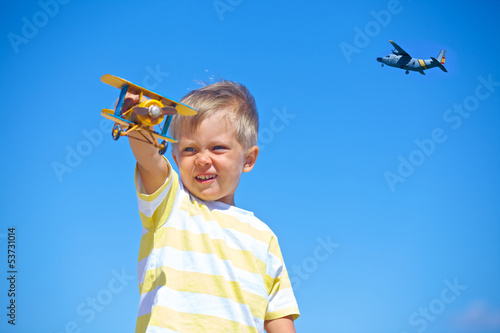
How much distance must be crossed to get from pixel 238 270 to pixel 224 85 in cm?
140

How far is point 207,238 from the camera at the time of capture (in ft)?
9.73

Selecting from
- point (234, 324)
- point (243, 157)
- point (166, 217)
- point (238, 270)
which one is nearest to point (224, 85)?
point (243, 157)

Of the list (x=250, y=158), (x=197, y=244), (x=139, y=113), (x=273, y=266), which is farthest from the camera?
(x=250, y=158)

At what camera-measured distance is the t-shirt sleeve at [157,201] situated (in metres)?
2.84

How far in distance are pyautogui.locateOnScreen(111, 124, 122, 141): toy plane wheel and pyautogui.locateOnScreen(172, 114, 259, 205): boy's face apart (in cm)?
91

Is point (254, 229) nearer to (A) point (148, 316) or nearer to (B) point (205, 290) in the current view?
(B) point (205, 290)

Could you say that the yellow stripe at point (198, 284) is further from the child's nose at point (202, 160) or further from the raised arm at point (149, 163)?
the child's nose at point (202, 160)

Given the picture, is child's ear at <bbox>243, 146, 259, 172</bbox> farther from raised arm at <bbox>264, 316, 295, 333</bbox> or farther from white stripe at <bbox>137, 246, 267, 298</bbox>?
raised arm at <bbox>264, 316, 295, 333</bbox>

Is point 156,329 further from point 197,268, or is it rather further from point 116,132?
point 116,132

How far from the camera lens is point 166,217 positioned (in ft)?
9.70

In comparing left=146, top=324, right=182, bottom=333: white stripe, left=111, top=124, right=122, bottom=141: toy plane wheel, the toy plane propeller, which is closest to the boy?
left=146, top=324, right=182, bottom=333: white stripe

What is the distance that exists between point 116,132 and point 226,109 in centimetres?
120

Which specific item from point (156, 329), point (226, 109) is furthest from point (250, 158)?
point (156, 329)

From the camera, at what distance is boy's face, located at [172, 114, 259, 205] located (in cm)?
315
